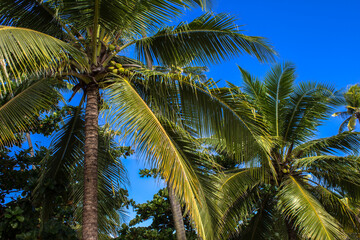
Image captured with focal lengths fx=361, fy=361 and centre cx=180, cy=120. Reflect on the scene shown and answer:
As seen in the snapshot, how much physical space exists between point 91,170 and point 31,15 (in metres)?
3.15

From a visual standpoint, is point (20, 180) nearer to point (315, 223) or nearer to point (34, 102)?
point (34, 102)

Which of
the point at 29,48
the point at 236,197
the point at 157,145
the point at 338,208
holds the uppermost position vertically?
the point at 29,48

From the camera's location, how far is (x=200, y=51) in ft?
22.6

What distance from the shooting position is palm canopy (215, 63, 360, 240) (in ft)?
27.6

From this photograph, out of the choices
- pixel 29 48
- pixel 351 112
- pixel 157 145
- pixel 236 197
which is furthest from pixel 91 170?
pixel 351 112

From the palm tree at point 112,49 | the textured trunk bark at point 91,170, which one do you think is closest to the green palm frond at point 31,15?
the palm tree at point 112,49

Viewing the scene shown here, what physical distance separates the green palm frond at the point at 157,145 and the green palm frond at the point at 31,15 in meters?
1.93

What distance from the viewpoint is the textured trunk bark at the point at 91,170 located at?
530 centimetres

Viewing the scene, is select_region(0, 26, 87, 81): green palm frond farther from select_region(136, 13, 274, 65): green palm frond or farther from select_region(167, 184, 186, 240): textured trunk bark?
select_region(167, 184, 186, 240): textured trunk bark

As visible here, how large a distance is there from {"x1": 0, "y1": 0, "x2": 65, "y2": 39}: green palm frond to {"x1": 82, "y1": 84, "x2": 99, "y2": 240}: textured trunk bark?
4.81 ft

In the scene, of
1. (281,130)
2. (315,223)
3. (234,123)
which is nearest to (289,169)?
(281,130)

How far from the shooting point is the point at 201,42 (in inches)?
268

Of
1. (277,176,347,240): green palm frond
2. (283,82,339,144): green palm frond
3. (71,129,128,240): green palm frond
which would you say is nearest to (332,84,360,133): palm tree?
(283,82,339,144): green palm frond

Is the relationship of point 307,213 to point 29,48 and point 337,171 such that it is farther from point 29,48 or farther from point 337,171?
point 29,48
